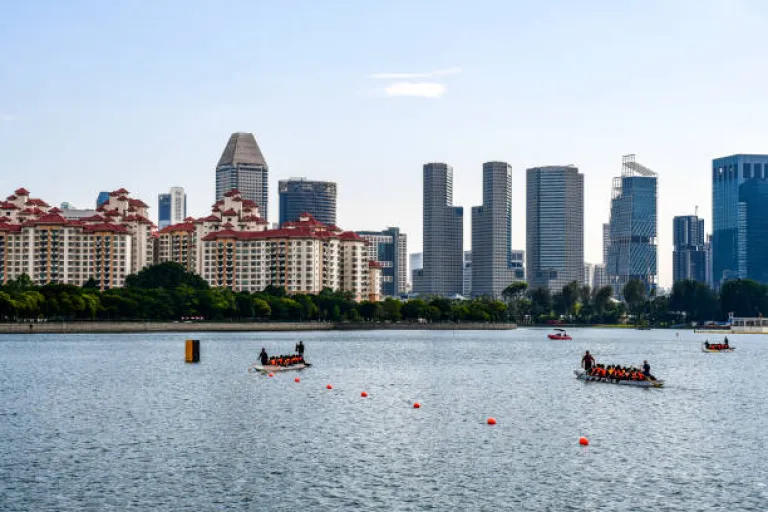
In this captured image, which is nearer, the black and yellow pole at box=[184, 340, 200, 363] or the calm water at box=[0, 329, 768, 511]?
the calm water at box=[0, 329, 768, 511]

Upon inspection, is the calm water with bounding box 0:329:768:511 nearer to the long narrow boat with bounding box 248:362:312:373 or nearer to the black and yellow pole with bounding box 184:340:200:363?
the long narrow boat with bounding box 248:362:312:373

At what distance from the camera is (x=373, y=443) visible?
70.5 m

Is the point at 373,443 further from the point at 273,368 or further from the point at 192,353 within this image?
the point at 192,353

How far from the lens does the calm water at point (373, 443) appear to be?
177ft

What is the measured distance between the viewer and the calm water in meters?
53.9

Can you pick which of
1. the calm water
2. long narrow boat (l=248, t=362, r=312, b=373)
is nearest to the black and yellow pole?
long narrow boat (l=248, t=362, r=312, b=373)

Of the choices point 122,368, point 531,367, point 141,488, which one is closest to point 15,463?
point 141,488

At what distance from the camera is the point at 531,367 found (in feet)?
497

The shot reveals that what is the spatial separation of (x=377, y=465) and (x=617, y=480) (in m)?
13.3

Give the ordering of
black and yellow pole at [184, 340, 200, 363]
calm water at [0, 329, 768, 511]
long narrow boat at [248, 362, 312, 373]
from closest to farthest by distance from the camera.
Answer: calm water at [0, 329, 768, 511]
long narrow boat at [248, 362, 312, 373]
black and yellow pole at [184, 340, 200, 363]

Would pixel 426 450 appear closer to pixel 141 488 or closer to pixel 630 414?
pixel 141 488

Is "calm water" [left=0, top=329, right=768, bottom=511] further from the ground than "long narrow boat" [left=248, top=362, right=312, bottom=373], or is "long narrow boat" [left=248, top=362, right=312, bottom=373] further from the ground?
"long narrow boat" [left=248, top=362, right=312, bottom=373]

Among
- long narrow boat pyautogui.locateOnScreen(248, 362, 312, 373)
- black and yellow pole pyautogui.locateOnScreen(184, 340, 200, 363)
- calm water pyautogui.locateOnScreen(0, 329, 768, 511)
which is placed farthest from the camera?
black and yellow pole pyautogui.locateOnScreen(184, 340, 200, 363)

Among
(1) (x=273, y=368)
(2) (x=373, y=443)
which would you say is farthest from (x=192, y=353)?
(2) (x=373, y=443)
